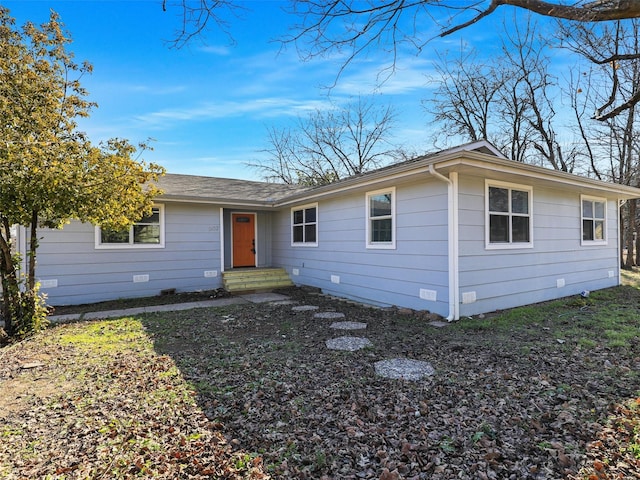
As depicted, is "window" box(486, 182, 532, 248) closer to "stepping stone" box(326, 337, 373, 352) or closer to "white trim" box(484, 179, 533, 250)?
"white trim" box(484, 179, 533, 250)

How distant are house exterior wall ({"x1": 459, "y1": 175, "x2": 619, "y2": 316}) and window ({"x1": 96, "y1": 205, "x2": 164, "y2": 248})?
7.15 meters

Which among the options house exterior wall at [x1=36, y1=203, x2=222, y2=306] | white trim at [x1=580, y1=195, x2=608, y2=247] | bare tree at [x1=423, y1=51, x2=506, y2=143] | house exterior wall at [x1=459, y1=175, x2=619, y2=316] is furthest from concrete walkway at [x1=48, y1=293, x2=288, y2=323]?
bare tree at [x1=423, y1=51, x2=506, y2=143]

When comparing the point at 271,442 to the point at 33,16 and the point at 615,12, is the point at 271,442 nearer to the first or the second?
the point at 615,12

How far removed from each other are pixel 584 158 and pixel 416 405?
1743cm

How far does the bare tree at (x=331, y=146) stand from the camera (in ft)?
72.5

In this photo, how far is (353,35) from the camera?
389cm

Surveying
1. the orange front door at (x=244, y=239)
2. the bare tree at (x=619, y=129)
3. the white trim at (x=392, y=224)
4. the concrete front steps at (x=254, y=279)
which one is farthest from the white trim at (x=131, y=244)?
the bare tree at (x=619, y=129)

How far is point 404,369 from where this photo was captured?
3.71 m

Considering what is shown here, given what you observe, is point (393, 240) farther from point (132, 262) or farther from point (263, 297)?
point (132, 262)

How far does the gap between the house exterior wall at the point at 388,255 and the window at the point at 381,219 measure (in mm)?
125

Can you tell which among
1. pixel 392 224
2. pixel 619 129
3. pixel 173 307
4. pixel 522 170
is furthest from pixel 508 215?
pixel 619 129

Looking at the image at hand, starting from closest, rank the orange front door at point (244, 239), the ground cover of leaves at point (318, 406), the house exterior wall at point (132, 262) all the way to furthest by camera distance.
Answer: the ground cover of leaves at point (318, 406) → the house exterior wall at point (132, 262) → the orange front door at point (244, 239)

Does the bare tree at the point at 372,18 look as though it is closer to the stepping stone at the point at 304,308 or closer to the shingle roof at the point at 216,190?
the stepping stone at the point at 304,308

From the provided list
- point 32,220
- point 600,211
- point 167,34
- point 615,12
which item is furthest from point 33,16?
point 600,211
